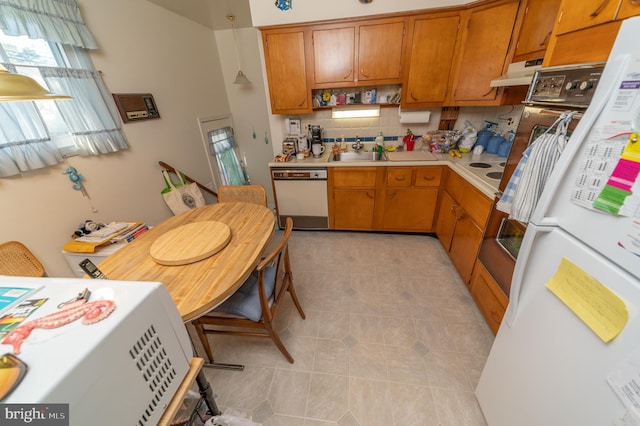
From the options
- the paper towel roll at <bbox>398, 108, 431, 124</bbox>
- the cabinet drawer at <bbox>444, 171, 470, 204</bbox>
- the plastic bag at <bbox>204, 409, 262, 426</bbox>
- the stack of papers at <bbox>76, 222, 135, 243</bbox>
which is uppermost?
the paper towel roll at <bbox>398, 108, 431, 124</bbox>

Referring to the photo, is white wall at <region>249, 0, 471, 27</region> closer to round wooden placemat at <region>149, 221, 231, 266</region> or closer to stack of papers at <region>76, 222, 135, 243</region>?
round wooden placemat at <region>149, 221, 231, 266</region>

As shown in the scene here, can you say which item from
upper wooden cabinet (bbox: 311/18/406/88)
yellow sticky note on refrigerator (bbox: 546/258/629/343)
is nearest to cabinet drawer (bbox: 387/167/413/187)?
upper wooden cabinet (bbox: 311/18/406/88)

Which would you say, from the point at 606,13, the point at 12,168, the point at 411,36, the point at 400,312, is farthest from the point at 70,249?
the point at 411,36

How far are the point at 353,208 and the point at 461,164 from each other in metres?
1.15

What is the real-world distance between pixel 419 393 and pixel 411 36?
2853mm

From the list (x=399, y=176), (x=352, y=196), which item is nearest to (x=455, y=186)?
(x=399, y=176)

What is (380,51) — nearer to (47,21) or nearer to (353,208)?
(353,208)

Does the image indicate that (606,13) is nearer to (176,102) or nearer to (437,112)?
(437,112)

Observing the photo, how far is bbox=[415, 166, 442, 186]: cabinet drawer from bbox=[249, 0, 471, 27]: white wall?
1.43m

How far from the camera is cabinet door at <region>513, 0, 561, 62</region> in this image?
4.93ft

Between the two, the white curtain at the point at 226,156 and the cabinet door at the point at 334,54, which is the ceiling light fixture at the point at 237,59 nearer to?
the white curtain at the point at 226,156

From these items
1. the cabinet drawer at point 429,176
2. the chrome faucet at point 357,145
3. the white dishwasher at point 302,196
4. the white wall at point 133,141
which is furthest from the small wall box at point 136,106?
the cabinet drawer at point 429,176

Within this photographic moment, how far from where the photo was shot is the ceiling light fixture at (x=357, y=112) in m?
2.70

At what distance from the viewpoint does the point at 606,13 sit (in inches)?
33.3
